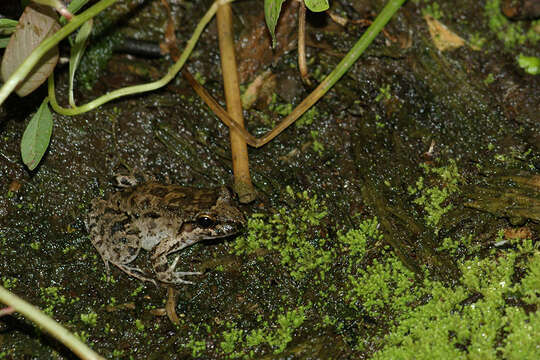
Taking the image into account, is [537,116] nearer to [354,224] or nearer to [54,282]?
[354,224]

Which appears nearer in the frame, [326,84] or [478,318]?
[478,318]

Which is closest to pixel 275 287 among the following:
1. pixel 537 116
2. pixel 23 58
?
pixel 23 58

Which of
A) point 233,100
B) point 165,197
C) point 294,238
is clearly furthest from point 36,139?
point 294,238

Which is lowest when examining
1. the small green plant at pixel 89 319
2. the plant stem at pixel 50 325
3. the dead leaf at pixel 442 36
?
the plant stem at pixel 50 325

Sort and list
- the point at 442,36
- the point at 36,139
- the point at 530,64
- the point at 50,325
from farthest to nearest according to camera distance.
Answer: the point at 442,36
the point at 530,64
the point at 36,139
the point at 50,325

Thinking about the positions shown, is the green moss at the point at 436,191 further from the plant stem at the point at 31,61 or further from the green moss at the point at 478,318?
the plant stem at the point at 31,61

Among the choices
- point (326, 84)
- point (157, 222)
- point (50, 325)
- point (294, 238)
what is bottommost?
point (50, 325)

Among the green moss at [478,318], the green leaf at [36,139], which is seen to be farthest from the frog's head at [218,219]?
the green moss at [478,318]

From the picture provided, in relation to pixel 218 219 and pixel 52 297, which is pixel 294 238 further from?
pixel 52 297
